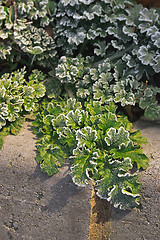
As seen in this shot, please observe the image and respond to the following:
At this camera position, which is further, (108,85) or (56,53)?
(56,53)

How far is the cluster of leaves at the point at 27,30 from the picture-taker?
3012mm

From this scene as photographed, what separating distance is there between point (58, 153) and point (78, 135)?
0.96 ft

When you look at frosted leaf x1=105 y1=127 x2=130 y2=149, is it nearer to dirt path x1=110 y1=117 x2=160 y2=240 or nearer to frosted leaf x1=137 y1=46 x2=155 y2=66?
dirt path x1=110 y1=117 x2=160 y2=240

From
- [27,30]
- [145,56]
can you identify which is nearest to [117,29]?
[145,56]

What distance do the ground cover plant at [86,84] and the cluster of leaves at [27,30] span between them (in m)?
0.01

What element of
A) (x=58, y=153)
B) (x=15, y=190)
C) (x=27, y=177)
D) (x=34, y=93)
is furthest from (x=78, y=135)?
(x=34, y=93)

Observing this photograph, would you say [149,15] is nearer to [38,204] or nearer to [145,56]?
[145,56]

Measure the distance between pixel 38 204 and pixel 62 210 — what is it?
246mm

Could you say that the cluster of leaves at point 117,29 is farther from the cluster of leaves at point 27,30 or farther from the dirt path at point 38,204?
the dirt path at point 38,204

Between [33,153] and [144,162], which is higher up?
[144,162]

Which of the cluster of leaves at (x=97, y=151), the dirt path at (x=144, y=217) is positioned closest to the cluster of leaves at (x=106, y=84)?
the cluster of leaves at (x=97, y=151)

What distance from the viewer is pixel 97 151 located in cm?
218

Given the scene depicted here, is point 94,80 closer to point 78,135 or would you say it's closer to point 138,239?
point 78,135

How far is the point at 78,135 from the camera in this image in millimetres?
2195
